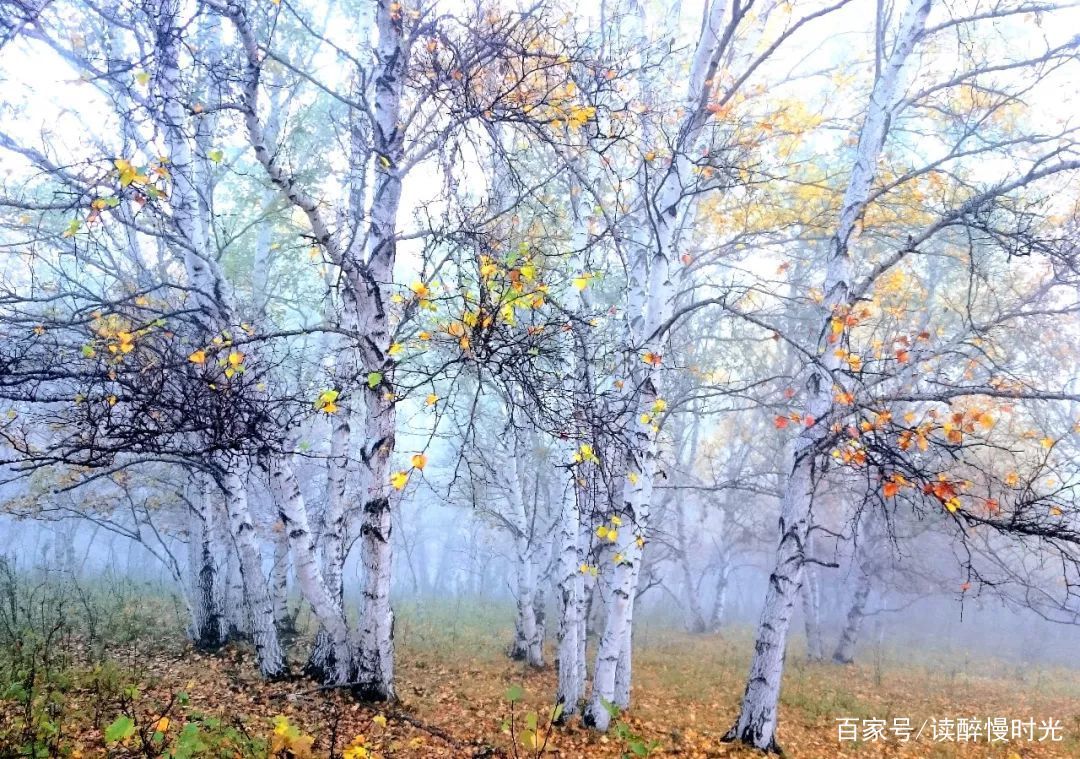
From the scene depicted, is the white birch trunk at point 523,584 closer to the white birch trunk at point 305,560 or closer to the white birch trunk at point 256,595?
the white birch trunk at point 256,595

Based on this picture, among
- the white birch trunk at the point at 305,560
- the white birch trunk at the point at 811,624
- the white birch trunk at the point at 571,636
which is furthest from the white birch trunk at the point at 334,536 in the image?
the white birch trunk at the point at 811,624

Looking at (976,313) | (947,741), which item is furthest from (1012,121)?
(947,741)

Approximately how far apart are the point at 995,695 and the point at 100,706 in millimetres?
15136

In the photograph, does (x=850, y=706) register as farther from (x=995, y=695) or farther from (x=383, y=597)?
(x=383, y=597)

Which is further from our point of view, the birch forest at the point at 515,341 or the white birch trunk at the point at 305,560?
the white birch trunk at the point at 305,560

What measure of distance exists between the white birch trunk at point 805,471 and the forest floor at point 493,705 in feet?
1.44

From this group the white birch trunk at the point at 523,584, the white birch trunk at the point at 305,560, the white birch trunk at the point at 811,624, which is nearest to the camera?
the white birch trunk at the point at 305,560

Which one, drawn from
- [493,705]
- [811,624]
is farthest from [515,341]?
[811,624]

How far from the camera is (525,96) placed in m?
4.77

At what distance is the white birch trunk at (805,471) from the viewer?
20.3 feet

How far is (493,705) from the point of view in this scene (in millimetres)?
8086

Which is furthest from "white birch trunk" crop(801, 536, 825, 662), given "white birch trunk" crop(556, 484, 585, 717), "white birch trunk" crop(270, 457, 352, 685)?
"white birch trunk" crop(270, 457, 352, 685)

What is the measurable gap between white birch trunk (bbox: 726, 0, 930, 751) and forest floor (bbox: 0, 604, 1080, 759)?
1.44ft

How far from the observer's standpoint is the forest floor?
5.19 meters
